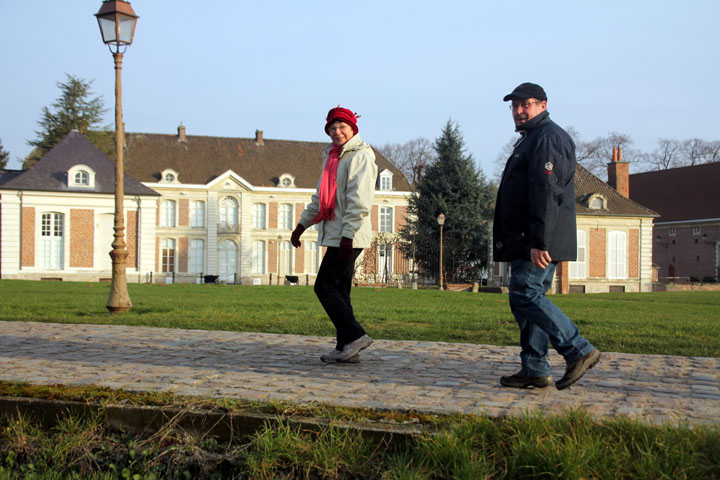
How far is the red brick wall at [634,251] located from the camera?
44.5 m

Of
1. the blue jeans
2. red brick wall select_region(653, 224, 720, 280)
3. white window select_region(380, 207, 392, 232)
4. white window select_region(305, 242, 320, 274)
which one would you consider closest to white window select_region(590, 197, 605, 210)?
white window select_region(380, 207, 392, 232)

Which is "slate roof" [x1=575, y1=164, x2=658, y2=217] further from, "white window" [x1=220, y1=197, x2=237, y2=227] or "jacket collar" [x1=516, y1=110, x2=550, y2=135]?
"jacket collar" [x1=516, y1=110, x2=550, y2=135]

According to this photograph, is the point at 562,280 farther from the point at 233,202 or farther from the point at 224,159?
the point at 224,159

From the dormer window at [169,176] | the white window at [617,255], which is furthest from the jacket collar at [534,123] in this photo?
the dormer window at [169,176]

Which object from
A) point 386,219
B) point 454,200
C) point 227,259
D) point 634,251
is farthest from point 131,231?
point 634,251

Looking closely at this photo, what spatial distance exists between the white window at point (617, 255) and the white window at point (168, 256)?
3190cm

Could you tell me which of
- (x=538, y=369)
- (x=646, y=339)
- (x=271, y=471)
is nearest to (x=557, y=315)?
(x=538, y=369)

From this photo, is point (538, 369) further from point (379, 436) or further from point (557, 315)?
point (379, 436)

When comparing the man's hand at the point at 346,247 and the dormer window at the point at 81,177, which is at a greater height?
the dormer window at the point at 81,177

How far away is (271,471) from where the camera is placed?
342cm

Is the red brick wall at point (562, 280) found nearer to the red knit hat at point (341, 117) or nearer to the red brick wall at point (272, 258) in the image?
the red brick wall at point (272, 258)

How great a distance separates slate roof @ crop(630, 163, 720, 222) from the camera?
60.4 metres

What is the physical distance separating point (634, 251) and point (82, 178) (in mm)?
34916

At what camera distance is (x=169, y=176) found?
5428 centimetres
